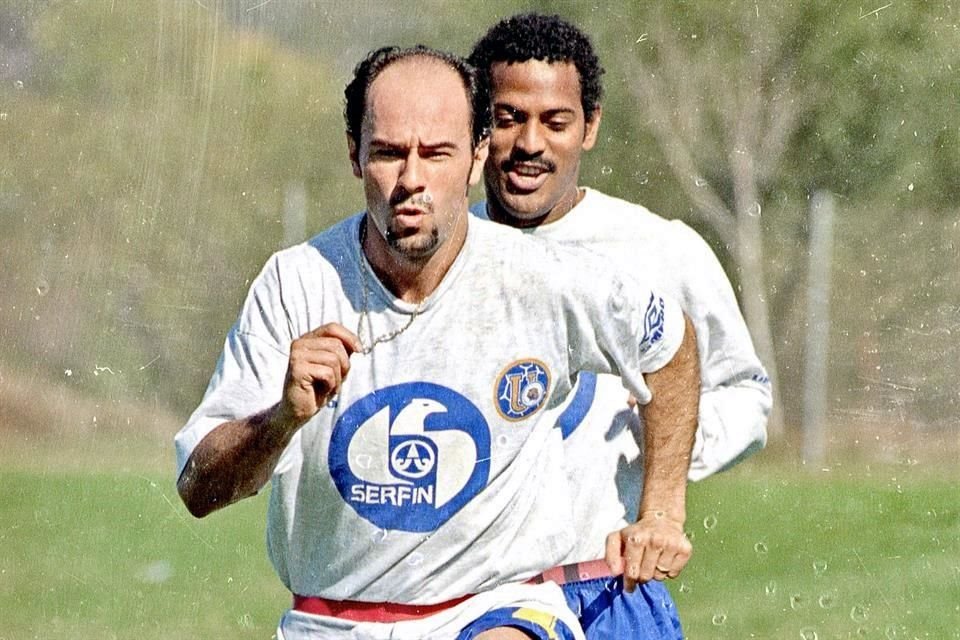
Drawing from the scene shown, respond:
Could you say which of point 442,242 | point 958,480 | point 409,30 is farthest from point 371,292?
point 958,480

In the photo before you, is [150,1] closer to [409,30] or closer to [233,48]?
[233,48]

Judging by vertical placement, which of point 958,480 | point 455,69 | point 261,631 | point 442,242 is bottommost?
point 261,631

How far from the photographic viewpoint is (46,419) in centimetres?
369

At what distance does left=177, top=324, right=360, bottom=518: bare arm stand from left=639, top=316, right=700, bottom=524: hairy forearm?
656 millimetres

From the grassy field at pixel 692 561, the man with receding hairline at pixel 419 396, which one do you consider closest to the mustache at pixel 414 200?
the man with receding hairline at pixel 419 396

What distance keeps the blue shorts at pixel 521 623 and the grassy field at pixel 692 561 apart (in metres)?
0.69

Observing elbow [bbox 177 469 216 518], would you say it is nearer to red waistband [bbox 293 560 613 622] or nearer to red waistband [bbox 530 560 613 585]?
red waistband [bbox 293 560 613 622]

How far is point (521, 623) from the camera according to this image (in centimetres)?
274

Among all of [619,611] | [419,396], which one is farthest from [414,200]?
[619,611]

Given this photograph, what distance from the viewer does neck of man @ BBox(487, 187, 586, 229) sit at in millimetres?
3225

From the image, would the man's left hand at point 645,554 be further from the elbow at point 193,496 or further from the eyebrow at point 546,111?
the eyebrow at point 546,111

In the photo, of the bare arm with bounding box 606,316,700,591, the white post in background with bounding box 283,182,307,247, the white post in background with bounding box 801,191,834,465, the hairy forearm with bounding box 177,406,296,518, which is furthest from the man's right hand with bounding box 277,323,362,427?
the white post in background with bounding box 801,191,834,465

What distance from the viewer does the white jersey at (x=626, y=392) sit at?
125 inches

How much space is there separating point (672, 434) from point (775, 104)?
80cm
